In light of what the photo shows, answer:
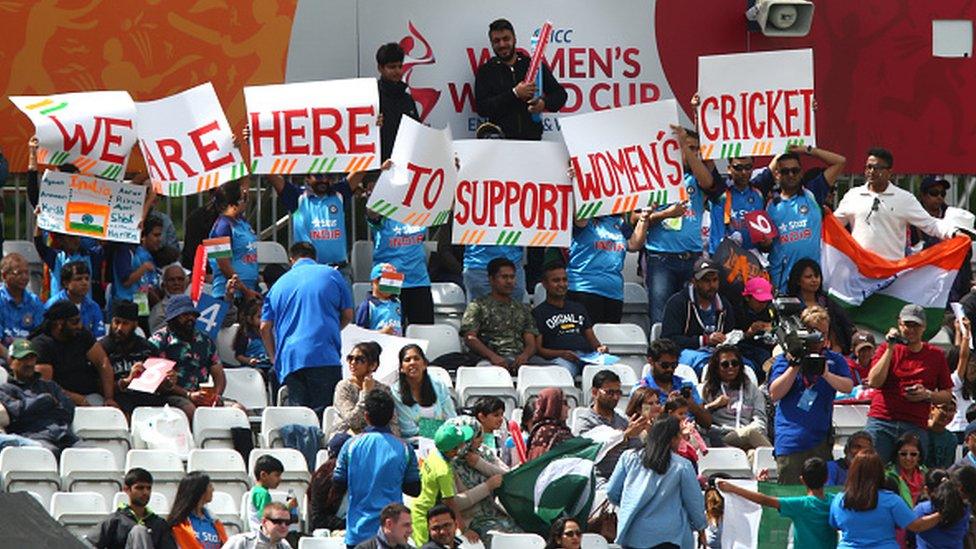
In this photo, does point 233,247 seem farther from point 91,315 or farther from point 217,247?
point 91,315

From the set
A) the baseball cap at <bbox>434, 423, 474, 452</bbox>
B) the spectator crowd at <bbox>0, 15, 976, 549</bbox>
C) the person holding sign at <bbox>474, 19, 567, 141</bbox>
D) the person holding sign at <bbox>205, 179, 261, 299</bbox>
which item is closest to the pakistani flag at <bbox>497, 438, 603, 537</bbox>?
the spectator crowd at <bbox>0, 15, 976, 549</bbox>

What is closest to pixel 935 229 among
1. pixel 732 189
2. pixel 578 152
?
pixel 732 189

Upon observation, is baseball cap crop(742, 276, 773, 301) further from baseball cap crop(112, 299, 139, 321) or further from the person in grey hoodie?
baseball cap crop(112, 299, 139, 321)

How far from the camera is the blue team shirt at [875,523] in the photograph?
52.1 feet

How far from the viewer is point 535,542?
15.7 metres

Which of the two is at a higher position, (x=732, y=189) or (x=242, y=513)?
(x=732, y=189)

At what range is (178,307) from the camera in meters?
17.8

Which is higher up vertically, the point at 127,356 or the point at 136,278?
the point at 136,278

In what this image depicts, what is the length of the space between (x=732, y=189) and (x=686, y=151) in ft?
1.85

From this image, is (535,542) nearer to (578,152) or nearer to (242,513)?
(242,513)

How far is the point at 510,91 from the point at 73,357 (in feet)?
15.4

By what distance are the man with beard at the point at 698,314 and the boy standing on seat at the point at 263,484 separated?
395 cm

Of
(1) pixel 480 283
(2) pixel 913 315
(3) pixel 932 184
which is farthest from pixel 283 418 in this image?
(3) pixel 932 184

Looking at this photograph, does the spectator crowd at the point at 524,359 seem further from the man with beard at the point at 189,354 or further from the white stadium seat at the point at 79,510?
the white stadium seat at the point at 79,510
